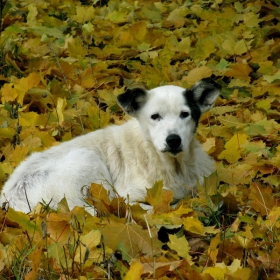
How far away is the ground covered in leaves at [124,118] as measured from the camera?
4305mm

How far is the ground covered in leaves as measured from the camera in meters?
4.30

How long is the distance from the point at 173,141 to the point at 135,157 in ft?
A: 2.27

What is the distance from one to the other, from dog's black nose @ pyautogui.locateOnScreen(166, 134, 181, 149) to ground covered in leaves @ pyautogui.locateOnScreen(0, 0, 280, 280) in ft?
1.47

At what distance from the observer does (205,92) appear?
6.21 m

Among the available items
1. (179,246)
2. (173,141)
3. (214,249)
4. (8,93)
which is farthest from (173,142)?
(8,93)

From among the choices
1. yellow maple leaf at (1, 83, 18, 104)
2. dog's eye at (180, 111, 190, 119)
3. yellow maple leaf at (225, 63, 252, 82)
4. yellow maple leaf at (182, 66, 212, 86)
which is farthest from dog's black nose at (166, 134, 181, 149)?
yellow maple leaf at (225, 63, 252, 82)

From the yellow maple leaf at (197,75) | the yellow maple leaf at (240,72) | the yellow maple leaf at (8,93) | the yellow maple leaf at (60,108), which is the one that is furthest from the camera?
the yellow maple leaf at (240,72)

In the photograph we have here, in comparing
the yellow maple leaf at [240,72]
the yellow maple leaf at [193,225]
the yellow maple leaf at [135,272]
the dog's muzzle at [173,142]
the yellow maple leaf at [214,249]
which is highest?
the yellow maple leaf at [135,272]

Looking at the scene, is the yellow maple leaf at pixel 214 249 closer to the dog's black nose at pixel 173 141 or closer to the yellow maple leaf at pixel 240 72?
the dog's black nose at pixel 173 141

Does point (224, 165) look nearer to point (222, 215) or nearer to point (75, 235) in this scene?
point (222, 215)

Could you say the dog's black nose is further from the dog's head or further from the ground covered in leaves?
the ground covered in leaves

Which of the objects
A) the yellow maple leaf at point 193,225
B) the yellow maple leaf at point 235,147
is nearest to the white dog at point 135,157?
the yellow maple leaf at point 235,147

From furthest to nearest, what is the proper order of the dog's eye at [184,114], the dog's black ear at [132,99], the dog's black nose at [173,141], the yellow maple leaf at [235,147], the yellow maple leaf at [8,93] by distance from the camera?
1. the yellow maple leaf at [8,93]
2. the yellow maple leaf at [235,147]
3. the dog's black ear at [132,99]
4. the dog's eye at [184,114]
5. the dog's black nose at [173,141]

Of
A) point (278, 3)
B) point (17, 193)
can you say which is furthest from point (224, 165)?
point (278, 3)
